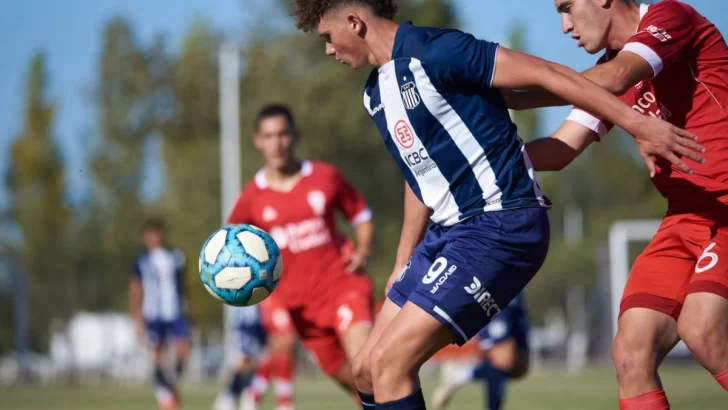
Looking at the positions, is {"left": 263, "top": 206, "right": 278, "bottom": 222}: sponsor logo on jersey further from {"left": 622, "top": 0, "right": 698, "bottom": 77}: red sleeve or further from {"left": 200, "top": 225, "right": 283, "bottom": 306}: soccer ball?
{"left": 622, "top": 0, "right": 698, "bottom": 77}: red sleeve

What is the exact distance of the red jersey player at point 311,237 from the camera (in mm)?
8391

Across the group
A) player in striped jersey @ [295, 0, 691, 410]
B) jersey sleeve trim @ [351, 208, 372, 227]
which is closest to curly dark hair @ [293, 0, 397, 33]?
player in striped jersey @ [295, 0, 691, 410]

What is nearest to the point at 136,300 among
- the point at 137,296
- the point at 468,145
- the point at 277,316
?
the point at 137,296

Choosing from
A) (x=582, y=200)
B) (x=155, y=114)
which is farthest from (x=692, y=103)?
(x=582, y=200)

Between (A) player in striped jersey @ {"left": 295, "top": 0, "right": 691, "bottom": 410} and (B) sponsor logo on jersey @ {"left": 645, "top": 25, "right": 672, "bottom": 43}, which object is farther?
(B) sponsor logo on jersey @ {"left": 645, "top": 25, "right": 672, "bottom": 43}

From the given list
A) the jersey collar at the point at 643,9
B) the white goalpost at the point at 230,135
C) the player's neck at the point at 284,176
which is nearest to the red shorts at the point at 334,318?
the player's neck at the point at 284,176

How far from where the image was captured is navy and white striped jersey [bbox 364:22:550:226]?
461cm

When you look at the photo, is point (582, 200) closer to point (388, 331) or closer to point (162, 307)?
point (162, 307)

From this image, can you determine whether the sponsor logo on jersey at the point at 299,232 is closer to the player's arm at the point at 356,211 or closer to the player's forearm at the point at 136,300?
the player's arm at the point at 356,211

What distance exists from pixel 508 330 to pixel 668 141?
571 centimetres

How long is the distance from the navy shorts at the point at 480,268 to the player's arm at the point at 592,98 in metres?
0.60

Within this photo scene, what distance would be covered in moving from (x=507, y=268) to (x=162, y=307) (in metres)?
12.5

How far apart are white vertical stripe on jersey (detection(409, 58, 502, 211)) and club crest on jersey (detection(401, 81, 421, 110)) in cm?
3

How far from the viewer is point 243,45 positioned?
4350 centimetres
